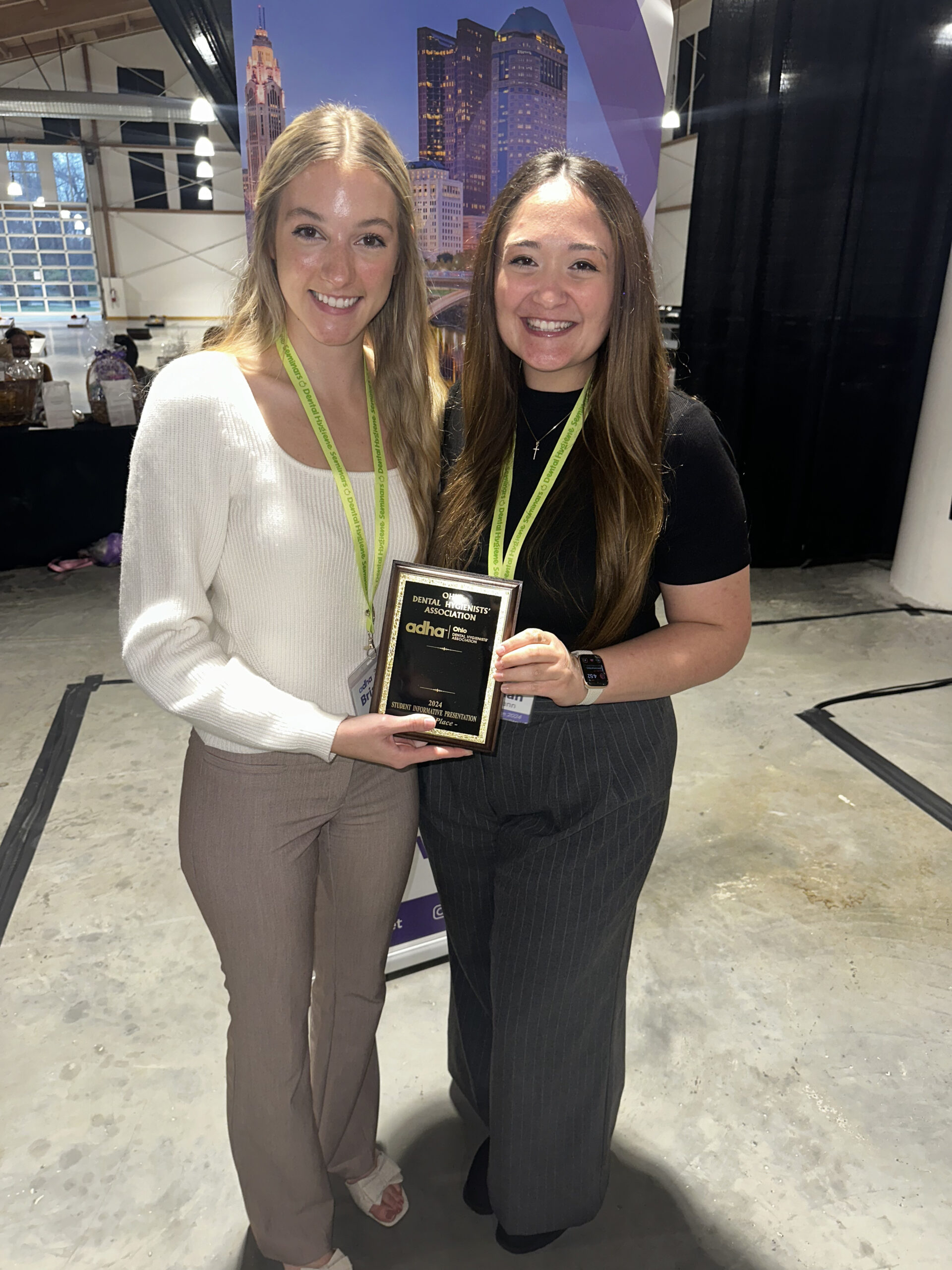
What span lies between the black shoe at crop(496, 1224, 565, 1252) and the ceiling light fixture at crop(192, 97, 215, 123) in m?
13.5

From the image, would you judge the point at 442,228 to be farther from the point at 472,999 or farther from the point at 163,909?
the point at 163,909

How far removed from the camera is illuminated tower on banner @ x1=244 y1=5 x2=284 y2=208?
5.49 ft

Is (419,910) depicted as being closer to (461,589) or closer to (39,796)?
(461,589)

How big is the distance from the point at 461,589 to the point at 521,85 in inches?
52.6

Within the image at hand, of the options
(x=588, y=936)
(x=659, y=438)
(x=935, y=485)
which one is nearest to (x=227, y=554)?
(x=659, y=438)

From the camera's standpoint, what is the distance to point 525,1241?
5.29 ft

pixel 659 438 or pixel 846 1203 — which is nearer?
pixel 659 438

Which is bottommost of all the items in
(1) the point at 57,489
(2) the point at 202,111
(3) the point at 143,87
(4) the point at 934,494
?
(1) the point at 57,489

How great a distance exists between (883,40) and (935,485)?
242cm

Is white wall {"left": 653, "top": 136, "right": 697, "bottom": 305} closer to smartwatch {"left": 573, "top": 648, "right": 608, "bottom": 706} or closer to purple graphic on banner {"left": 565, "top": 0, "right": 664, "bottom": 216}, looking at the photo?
purple graphic on banner {"left": 565, "top": 0, "right": 664, "bottom": 216}

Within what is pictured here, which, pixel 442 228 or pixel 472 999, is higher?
pixel 442 228

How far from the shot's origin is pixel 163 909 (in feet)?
8.30

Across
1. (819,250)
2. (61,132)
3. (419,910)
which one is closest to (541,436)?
(419,910)

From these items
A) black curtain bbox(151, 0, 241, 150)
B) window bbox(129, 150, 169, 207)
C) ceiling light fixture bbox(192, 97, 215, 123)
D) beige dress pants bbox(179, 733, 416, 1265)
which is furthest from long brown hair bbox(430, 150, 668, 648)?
window bbox(129, 150, 169, 207)
